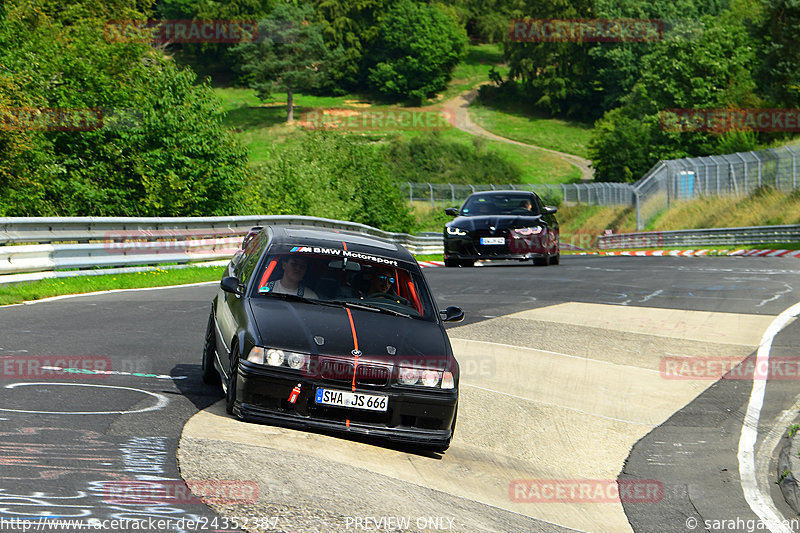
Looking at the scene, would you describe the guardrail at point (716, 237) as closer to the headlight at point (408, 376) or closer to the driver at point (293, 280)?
the driver at point (293, 280)

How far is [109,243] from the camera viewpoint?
1877 cm

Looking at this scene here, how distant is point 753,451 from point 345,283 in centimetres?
367

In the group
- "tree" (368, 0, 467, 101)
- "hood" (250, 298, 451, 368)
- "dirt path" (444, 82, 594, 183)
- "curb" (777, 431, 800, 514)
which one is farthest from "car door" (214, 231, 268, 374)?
"tree" (368, 0, 467, 101)

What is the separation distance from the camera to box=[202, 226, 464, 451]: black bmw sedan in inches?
277

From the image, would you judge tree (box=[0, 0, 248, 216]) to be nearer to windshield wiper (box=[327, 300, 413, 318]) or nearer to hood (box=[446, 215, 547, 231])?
hood (box=[446, 215, 547, 231])

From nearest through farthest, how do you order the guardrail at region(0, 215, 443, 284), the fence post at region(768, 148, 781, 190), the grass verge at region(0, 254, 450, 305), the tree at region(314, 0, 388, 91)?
1. the grass verge at region(0, 254, 450, 305)
2. the guardrail at region(0, 215, 443, 284)
3. the fence post at region(768, 148, 781, 190)
4. the tree at region(314, 0, 388, 91)

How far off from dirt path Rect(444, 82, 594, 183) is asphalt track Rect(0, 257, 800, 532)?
3367 inches

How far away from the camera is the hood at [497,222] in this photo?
850 inches

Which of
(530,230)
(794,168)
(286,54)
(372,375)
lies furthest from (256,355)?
(286,54)

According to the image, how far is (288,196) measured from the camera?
3862 cm

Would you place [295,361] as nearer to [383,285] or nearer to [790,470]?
[383,285]

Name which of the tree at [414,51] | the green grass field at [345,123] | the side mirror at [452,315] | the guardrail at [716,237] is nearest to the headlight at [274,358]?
the side mirror at [452,315]

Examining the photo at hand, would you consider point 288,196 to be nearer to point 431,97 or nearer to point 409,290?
point 409,290

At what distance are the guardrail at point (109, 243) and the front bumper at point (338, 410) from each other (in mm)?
7221
